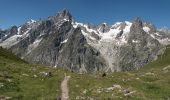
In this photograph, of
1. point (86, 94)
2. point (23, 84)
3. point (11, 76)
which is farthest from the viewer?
point (11, 76)

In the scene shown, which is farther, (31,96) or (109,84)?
(109,84)

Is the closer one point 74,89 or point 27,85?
point 74,89

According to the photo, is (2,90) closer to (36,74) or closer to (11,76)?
(11,76)

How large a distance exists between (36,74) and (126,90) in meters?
21.7

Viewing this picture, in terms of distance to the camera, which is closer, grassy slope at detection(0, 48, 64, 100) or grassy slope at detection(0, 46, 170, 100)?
grassy slope at detection(0, 48, 64, 100)

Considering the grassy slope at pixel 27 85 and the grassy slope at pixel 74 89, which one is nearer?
the grassy slope at pixel 27 85

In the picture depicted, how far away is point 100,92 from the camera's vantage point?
184ft

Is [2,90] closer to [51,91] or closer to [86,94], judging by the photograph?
[51,91]

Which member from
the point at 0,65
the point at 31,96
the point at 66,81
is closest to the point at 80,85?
the point at 66,81

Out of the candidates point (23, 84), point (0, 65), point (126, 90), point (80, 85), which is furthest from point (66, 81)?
point (0, 65)

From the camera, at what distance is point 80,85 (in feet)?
203

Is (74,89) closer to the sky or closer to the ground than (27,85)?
closer to the ground

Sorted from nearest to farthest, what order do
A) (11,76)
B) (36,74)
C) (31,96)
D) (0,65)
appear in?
1. (31,96)
2. (11,76)
3. (36,74)
4. (0,65)

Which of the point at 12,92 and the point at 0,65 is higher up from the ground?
the point at 0,65
